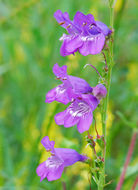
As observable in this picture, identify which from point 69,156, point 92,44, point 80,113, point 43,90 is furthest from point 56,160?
point 43,90

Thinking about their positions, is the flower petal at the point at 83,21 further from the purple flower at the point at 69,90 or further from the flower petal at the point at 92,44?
the purple flower at the point at 69,90

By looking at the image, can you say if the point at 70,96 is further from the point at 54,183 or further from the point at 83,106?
the point at 54,183

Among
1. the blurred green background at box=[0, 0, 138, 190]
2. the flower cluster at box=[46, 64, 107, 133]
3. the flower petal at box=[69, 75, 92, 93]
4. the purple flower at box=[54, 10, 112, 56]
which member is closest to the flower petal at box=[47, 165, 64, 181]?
the flower cluster at box=[46, 64, 107, 133]

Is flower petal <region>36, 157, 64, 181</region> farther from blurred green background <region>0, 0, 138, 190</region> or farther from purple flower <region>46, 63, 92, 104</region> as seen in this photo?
blurred green background <region>0, 0, 138, 190</region>

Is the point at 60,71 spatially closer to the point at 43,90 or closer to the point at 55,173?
the point at 55,173

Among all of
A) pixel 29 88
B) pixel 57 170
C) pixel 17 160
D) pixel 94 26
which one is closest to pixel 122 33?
pixel 29 88
